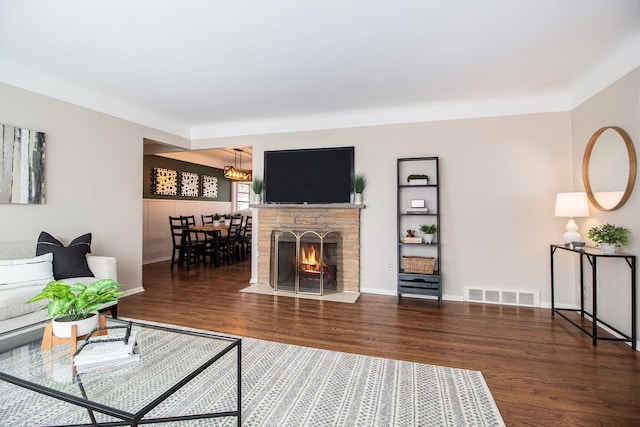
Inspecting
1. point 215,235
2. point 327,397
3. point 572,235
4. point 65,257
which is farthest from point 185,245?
point 572,235

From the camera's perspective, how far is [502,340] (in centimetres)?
270

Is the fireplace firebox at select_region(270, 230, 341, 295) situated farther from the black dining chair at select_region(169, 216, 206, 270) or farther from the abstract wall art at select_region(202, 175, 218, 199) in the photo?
the abstract wall art at select_region(202, 175, 218, 199)

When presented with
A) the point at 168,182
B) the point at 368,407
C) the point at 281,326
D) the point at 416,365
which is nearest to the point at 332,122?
the point at 281,326

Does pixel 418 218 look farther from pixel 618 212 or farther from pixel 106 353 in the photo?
pixel 106 353

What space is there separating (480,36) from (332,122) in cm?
233

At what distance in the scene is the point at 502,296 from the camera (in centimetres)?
379

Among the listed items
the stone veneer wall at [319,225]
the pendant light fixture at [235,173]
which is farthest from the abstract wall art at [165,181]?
the stone veneer wall at [319,225]

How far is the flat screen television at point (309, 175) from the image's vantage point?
4.38m

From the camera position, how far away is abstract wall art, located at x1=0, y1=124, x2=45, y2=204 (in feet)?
9.37

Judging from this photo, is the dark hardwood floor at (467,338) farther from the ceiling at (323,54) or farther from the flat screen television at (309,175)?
the ceiling at (323,54)

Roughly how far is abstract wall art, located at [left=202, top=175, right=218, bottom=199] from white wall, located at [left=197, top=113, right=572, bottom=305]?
5.16 m

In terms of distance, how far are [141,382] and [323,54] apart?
2862 mm

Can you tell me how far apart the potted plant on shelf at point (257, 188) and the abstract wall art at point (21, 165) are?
97.6 inches

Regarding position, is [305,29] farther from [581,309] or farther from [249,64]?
[581,309]
